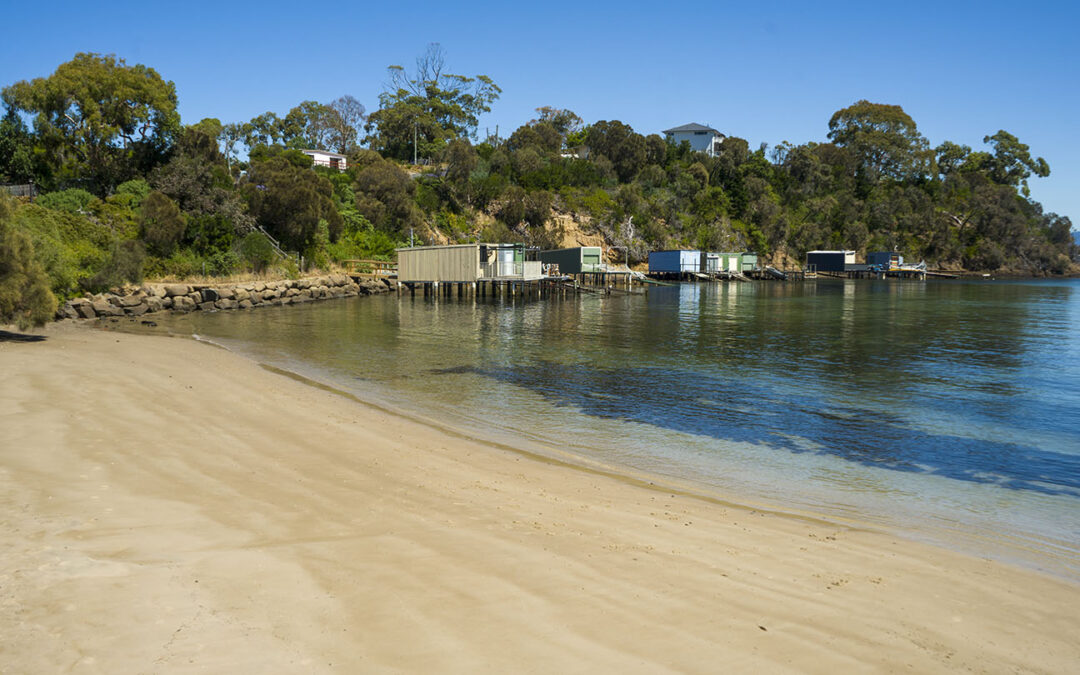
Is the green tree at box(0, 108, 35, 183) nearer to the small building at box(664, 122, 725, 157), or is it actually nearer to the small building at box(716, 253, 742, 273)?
the small building at box(716, 253, 742, 273)

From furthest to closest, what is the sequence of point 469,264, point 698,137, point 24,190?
point 698,137
point 469,264
point 24,190

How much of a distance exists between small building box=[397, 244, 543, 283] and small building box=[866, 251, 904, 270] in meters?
79.4

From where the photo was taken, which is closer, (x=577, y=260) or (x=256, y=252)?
(x=256, y=252)

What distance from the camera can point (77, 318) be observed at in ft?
92.7

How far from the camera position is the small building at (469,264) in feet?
175

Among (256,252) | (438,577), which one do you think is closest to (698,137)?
(256,252)

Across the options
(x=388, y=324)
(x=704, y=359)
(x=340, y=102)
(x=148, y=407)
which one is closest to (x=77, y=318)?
(x=388, y=324)

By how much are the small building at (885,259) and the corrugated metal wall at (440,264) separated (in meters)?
84.3

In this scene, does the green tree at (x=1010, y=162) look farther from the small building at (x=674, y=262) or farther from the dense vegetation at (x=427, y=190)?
the small building at (x=674, y=262)

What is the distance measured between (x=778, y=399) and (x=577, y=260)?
52839 mm

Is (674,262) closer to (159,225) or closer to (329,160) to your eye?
(329,160)

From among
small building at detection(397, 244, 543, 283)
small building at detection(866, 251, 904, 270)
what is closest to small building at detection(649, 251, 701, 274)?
small building at detection(397, 244, 543, 283)

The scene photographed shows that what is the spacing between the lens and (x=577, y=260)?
6838 cm

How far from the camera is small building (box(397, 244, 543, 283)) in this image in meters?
53.2
